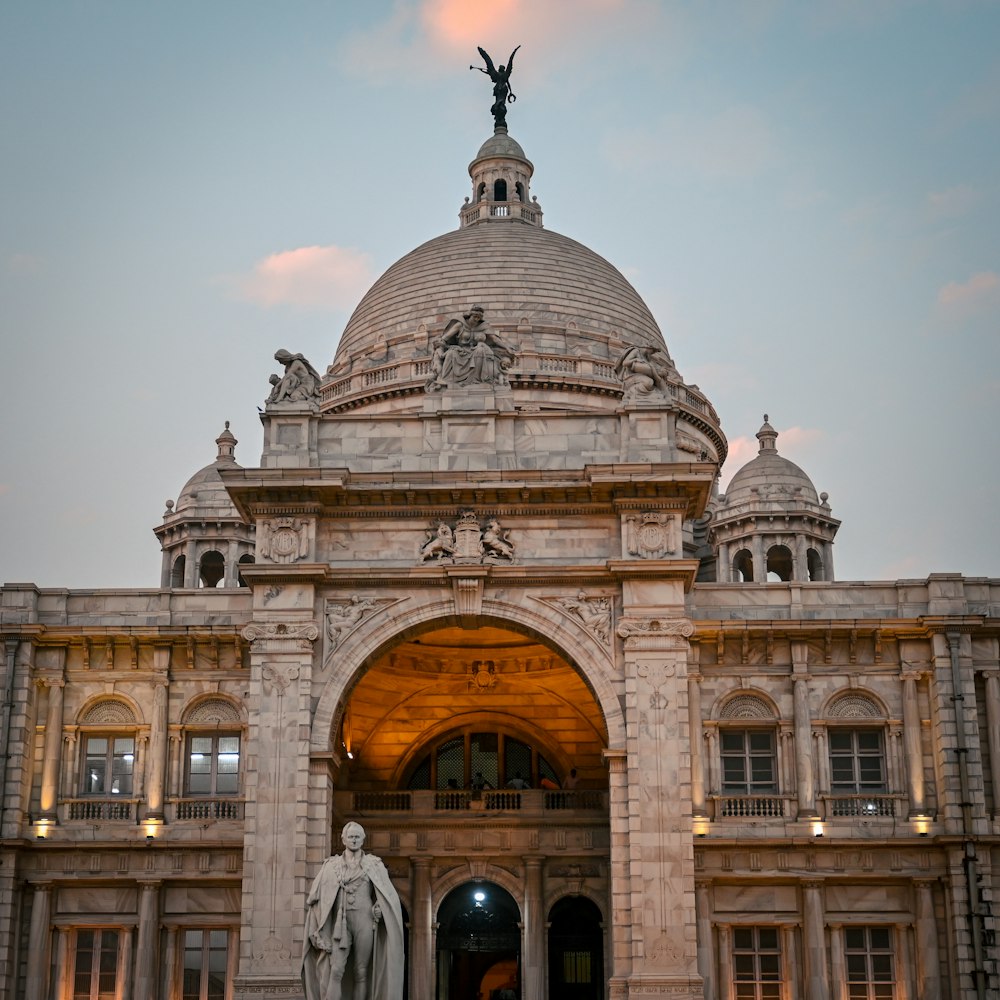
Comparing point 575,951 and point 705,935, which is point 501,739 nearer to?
point 575,951

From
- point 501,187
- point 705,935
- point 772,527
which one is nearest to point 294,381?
point 705,935

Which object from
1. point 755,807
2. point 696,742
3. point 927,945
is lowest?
point 927,945

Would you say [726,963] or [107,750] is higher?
[107,750]

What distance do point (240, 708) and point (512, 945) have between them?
1049cm

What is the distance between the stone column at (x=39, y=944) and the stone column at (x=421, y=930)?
979 cm

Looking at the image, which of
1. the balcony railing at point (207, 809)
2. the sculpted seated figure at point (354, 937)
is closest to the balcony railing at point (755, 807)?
the balcony railing at point (207, 809)

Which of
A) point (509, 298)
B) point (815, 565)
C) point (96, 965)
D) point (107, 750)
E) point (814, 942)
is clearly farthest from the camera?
point (509, 298)

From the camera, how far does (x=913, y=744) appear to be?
144 feet

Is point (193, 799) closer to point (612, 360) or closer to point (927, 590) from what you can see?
point (927, 590)

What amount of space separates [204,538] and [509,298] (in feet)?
50.0

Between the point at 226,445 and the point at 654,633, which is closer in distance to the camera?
the point at 654,633

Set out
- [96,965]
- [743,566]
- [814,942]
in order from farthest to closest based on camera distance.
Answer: [743,566], [96,965], [814,942]

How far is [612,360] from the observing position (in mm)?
62750

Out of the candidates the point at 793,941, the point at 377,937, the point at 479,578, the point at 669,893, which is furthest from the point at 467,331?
the point at 377,937
